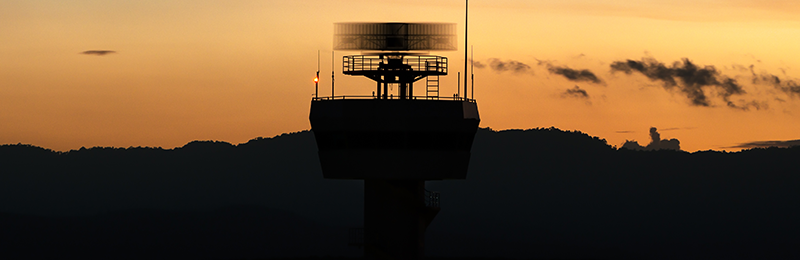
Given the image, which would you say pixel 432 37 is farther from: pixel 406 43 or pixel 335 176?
pixel 335 176

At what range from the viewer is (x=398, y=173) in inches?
2761

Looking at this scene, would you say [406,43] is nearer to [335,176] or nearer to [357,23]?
[357,23]

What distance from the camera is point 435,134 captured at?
70.1 m

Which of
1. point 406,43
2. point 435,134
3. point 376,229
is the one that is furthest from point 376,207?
point 406,43

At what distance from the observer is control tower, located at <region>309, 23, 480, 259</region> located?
69.8 m

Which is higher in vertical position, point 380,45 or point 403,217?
point 380,45

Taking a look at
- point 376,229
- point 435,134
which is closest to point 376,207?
point 376,229

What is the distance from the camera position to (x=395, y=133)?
69.6m

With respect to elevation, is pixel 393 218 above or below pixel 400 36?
below

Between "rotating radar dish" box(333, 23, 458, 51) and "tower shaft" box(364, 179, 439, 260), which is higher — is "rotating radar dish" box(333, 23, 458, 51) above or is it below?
above

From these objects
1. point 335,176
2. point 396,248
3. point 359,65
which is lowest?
point 396,248

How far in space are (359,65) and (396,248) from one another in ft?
40.9

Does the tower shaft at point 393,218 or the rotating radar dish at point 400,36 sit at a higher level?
the rotating radar dish at point 400,36

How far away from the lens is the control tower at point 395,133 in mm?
69750
